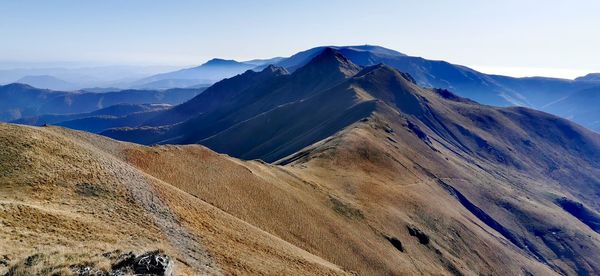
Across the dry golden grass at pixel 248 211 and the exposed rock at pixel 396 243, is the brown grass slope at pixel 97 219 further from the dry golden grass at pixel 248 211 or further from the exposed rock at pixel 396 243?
the exposed rock at pixel 396 243

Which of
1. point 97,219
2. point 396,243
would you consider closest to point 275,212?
point 396,243

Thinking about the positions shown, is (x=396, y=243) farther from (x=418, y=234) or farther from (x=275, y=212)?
(x=275, y=212)

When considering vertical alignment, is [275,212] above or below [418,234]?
above

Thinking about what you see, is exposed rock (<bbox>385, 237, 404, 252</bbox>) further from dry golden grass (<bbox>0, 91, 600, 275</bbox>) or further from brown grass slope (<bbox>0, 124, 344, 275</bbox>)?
brown grass slope (<bbox>0, 124, 344, 275</bbox>)

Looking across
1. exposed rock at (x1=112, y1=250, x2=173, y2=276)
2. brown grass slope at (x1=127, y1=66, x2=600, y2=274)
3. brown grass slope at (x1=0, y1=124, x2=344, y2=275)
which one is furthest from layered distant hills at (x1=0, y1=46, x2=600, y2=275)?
exposed rock at (x1=112, y1=250, x2=173, y2=276)

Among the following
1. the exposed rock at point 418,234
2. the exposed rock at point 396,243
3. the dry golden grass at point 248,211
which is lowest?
the exposed rock at point 418,234

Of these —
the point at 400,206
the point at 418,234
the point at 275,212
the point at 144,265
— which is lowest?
the point at 418,234

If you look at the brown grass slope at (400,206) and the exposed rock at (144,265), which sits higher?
the exposed rock at (144,265)

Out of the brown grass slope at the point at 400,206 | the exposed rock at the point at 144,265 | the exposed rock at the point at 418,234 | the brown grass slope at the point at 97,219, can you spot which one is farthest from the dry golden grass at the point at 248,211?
the exposed rock at the point at 144,265

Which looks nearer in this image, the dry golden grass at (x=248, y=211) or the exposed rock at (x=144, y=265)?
the exposed rock at (x=144, y=265)

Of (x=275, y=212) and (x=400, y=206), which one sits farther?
(x=400, y=206)
